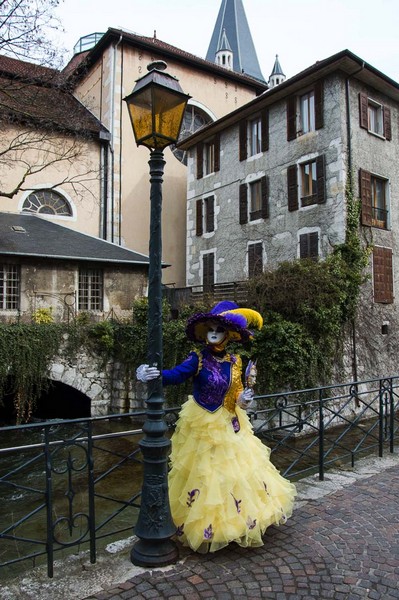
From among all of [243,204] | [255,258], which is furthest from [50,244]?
[243,204]

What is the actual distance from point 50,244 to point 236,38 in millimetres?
32512

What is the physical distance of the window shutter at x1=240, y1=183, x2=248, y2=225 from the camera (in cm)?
1808

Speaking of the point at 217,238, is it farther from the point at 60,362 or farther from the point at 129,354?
the point at 60,362

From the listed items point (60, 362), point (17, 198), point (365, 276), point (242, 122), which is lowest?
point (60, 362)

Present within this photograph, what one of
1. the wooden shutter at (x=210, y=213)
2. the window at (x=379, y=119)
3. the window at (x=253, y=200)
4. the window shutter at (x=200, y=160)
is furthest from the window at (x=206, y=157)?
the window at (x=379, y=119)

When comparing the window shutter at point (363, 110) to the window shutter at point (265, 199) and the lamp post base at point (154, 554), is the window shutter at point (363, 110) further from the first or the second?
the lamp post base at point (154, 554)

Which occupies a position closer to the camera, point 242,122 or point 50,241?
point 50,241

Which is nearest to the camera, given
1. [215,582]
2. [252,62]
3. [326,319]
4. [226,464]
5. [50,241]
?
[215,582]

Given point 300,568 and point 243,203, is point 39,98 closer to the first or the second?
point 243,203

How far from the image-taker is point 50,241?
50.5 feet

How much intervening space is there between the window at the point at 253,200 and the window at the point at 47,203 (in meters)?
7.60

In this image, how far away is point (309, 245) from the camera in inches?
607

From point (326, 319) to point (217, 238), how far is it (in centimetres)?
803

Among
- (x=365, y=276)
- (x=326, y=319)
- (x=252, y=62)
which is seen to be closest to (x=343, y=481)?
(x=326, y=319)
